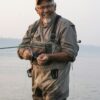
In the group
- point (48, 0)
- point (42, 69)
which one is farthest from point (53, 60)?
point (48, 0)

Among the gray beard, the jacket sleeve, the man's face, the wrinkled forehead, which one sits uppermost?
the wrinkled forehead

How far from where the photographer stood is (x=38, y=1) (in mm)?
6441

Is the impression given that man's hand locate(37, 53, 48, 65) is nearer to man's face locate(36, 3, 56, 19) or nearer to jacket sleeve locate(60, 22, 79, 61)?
jacket sleeve locate(60, 22, 79, 61)

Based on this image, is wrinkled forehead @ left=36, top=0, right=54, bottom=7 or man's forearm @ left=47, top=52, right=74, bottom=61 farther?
wrinkled forehead @ left=36, top=0, right=54, bottom=7

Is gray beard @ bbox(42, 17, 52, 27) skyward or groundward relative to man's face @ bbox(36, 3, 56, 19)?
groundward

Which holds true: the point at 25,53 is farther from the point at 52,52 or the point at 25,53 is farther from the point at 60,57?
the point at 60,57

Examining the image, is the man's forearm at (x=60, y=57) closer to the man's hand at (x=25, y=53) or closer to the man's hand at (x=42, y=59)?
the man's hand at (x=42, y=59)

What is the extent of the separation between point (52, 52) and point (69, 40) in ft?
0.79

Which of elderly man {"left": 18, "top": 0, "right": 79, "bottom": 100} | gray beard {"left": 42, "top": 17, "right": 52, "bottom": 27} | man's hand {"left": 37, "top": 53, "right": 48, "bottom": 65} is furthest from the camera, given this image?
gray beard {"left": 42, "top": 17, "right": 52, "bottom": 27}

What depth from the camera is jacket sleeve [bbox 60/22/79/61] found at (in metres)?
6.30

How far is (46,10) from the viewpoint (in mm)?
6367

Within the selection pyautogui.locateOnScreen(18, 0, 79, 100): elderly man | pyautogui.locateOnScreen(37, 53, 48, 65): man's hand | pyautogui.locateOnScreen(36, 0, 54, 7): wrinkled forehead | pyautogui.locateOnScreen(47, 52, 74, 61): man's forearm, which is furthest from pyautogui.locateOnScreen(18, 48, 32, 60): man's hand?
pyautogui.locateOnScreen(36, 0, 54, 7): wrinkled forehead

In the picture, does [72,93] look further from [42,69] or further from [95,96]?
[42,69]

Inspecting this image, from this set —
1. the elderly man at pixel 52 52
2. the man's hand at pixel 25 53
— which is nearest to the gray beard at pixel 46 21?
the elderly man at pixel 52 52
